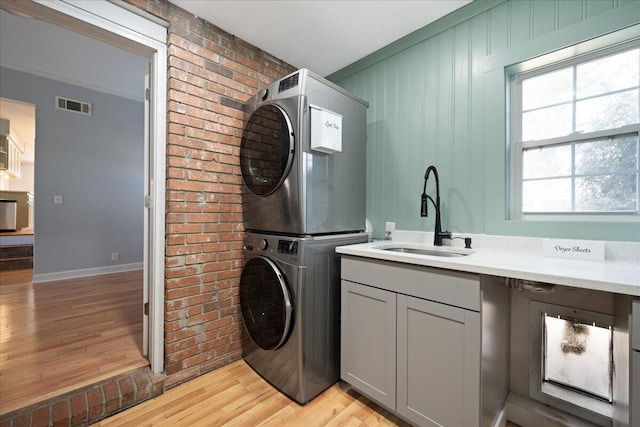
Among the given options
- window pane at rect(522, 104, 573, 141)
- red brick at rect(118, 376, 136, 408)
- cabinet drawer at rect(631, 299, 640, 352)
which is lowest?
red brick at rect(118, 376, 136, 408)

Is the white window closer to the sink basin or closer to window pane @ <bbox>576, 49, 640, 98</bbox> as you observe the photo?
window pane @ <bbox>576, 49, 640, 98</bbox>

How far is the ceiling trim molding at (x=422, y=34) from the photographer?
5.42 ft

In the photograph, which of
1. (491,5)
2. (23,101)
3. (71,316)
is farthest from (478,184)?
(23,101)

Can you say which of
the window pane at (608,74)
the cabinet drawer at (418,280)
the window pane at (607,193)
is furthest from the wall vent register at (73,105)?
the window pane at (607,193)

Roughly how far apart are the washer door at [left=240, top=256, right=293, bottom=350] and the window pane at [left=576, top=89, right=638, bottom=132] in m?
1.93

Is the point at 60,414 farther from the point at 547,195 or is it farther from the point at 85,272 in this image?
the point at 85,272

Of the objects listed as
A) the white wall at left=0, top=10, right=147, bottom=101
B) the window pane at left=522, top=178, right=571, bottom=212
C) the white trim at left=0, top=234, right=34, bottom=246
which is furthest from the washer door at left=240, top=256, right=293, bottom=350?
the white trim at left=0, top=234, right=34, bottom=246

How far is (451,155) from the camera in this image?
70.1 inches

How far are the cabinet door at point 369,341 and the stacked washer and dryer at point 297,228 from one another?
0.13 meters

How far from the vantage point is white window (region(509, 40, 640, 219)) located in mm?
1330

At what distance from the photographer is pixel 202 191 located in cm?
181

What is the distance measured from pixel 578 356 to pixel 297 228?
1641 mm

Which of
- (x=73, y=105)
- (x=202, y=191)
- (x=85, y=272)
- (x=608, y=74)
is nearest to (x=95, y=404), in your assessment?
(x=202, y=191)

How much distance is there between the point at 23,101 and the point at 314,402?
16.9 feet
